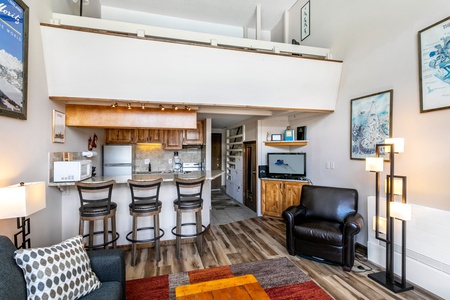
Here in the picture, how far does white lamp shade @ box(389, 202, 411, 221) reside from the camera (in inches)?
Answer: 91.7

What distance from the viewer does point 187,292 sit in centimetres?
176

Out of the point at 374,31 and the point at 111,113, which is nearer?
the point at 374,31

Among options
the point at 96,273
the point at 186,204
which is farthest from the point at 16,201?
the point at 186,204

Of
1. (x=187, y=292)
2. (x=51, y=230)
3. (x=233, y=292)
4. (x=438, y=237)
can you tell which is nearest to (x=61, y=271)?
(x=187, y=292)

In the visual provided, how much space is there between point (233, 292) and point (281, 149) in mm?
4146

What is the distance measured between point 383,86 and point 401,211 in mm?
1718

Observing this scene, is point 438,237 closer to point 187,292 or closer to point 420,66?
point 420,66

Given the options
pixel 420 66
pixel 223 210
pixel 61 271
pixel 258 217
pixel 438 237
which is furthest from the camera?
pixel 223 210

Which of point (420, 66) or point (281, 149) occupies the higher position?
point (420, 66)

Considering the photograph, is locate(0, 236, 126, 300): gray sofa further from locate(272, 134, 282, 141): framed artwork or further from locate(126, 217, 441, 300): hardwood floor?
locate(272, 134, 282, 141): framed artwork

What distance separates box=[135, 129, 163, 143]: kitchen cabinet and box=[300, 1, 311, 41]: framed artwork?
4060 millimetres

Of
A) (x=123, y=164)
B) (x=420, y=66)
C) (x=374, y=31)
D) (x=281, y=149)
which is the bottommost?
(x=123, y=164)

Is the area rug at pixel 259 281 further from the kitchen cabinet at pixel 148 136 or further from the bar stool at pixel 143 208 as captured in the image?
the kitchen cabinet at pixel 148 136

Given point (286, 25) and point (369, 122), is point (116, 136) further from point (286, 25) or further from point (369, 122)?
point (369, 122)
